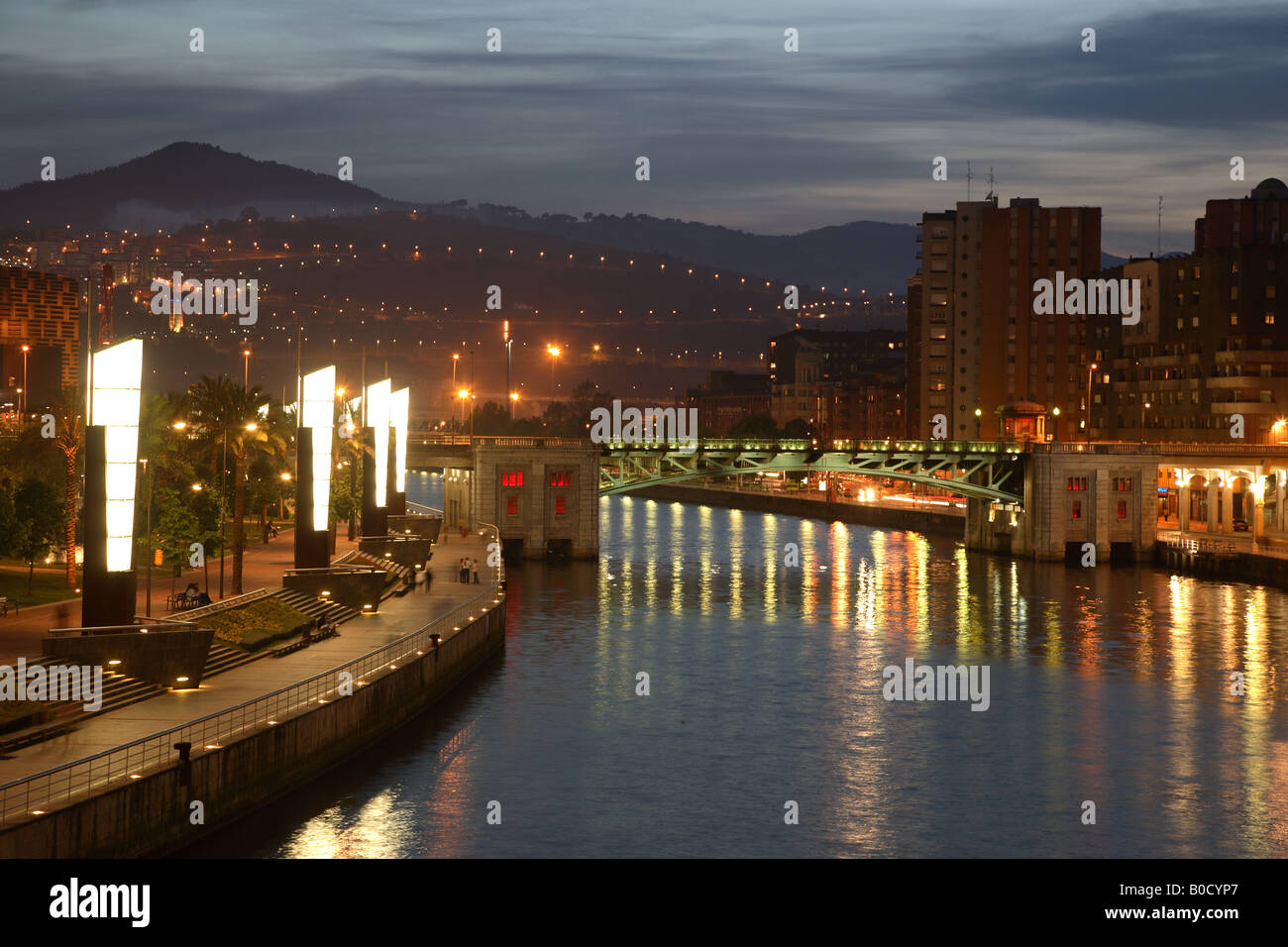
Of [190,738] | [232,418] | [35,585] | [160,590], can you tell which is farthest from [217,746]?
[232,418]

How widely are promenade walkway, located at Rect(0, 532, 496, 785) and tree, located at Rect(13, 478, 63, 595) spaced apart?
764 centimetres

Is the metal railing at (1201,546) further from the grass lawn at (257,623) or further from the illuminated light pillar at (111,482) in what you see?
the illuminated light pillar at (111,482)

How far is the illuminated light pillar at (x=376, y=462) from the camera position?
252 ft

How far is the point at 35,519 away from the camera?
58844mm

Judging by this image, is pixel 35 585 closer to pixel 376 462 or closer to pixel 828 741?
pixel 376 462

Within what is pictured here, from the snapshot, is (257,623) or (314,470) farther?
(314,470)

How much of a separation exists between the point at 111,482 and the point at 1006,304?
509ft

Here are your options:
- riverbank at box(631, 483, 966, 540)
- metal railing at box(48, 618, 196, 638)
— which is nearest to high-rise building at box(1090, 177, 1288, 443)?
riverbank at box(631, 483, 966, 540)

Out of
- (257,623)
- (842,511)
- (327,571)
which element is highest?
(327,571)

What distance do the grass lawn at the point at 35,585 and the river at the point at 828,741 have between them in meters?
15.7

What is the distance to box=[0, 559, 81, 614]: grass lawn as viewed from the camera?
2131 inches
